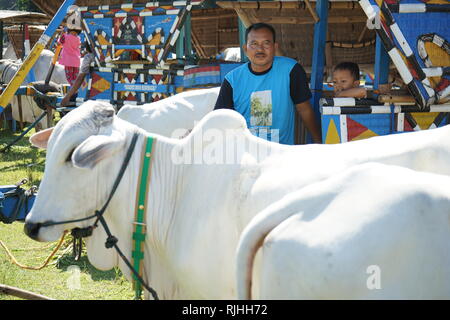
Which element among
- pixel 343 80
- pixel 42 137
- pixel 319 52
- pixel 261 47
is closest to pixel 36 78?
pixel 319 52

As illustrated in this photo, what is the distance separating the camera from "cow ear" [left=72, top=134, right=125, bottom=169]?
2385mm

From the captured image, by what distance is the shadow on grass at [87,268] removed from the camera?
4.61 meters

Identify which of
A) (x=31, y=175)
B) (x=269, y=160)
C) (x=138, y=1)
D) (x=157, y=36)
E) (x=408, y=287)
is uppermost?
(x=138, y=1)

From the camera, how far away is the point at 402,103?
4.04 m

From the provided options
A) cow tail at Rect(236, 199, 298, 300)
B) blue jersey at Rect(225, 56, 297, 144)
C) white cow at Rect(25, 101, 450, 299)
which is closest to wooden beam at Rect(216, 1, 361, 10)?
blue jersey at Rect(225, 56, 297, 144)

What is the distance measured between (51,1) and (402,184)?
7.60m

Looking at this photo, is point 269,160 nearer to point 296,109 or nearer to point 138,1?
point 296,109

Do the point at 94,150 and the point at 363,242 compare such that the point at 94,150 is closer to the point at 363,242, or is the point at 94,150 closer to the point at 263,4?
the point at 363,242

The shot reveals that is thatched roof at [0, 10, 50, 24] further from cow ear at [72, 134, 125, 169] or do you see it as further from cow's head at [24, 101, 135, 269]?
cow ear at [72, 134, 125, 169]

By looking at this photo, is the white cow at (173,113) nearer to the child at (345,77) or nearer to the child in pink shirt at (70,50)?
the child at (345,77)

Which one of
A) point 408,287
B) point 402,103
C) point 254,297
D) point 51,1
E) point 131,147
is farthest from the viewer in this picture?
point 51,1

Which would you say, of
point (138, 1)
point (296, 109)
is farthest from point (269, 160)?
point (138, 1)

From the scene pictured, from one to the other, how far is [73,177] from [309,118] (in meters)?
1.97
